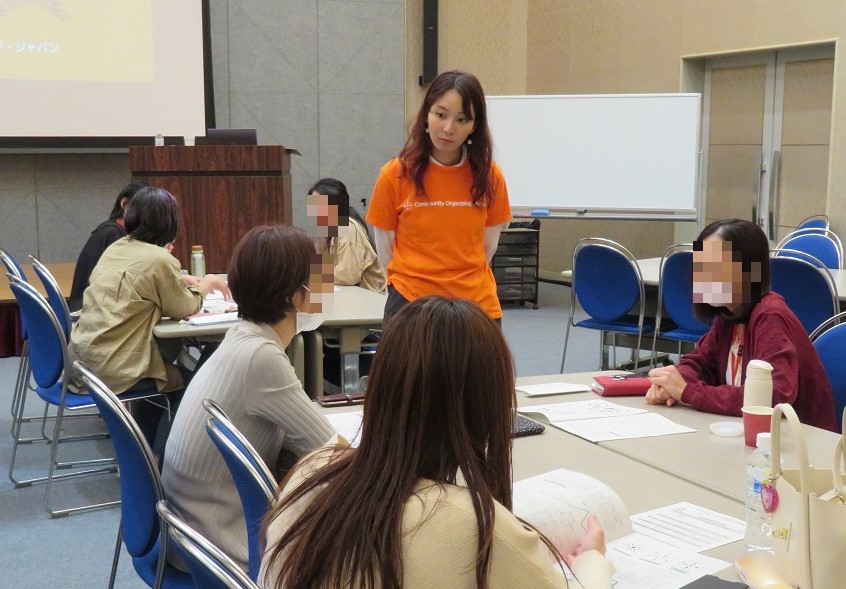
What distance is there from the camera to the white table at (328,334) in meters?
3.25

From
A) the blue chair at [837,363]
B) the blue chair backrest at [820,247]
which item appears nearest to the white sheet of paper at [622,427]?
the blue chair at [837,363]

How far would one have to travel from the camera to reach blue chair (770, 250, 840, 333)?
142 inches

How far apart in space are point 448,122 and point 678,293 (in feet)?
7.23

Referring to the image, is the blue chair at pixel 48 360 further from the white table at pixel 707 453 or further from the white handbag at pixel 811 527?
the white handbag at pixel 811 527

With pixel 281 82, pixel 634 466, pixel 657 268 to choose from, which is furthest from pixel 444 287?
pixel 281 82

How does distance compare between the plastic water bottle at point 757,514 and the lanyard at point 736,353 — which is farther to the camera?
the lanyard at point 736,353

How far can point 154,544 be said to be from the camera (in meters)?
1.73

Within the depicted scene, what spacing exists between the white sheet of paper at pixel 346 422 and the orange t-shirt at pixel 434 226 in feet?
2.50

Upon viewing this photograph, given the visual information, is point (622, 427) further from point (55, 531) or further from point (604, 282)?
point (604, 282)

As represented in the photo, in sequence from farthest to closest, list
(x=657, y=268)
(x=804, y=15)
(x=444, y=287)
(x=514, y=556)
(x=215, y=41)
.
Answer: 1. (x=215, y=41)
2. (x=804, y=15)
3. (x=657, y=268)
4. (x=444, y=287)
5. (x=514, y=556)

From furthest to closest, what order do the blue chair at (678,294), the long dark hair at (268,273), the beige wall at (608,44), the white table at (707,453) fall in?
the beige wall at (608,44), the blue chair at (678,294), the long dark hair at (268,273), the white table at (707,453)

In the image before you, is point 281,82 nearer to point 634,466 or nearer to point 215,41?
point 215,41

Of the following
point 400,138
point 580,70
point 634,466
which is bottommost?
point 634,466

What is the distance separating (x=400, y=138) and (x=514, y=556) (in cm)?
771
